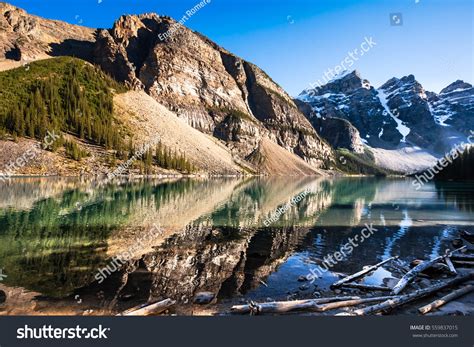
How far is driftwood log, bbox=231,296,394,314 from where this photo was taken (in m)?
12.5

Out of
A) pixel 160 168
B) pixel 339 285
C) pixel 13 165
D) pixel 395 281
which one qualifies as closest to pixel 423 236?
pixel 395 281

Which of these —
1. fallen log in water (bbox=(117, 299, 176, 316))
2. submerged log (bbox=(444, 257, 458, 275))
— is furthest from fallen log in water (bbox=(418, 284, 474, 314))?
fallen log in water (bbox=(117, 299, 176, 316))

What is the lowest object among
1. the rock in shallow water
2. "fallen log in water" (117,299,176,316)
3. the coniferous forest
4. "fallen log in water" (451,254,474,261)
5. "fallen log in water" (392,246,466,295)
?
the rock in shallow water

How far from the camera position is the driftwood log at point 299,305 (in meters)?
12.5

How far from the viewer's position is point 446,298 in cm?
1384

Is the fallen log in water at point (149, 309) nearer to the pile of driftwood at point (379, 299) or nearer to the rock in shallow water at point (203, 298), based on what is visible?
the rock in shallow water at point (203, 298)

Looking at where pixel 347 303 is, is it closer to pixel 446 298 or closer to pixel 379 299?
pixel 379 299

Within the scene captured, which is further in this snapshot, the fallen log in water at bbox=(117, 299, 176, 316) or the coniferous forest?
the coniferous forest

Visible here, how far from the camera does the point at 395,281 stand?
17547 millimetres

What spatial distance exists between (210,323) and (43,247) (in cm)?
1773

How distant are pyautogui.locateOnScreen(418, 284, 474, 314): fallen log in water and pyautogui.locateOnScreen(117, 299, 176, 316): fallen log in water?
9214 millimetres

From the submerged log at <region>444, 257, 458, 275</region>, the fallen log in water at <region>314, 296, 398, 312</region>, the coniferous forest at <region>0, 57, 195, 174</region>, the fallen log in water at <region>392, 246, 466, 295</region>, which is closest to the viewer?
the fallen log in water at <region>314, 296, 398, 312</region>

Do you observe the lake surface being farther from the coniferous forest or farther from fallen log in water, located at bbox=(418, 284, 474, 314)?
the coniferous forest

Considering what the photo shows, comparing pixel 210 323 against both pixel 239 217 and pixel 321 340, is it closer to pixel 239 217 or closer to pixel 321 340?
pixel 321 340
